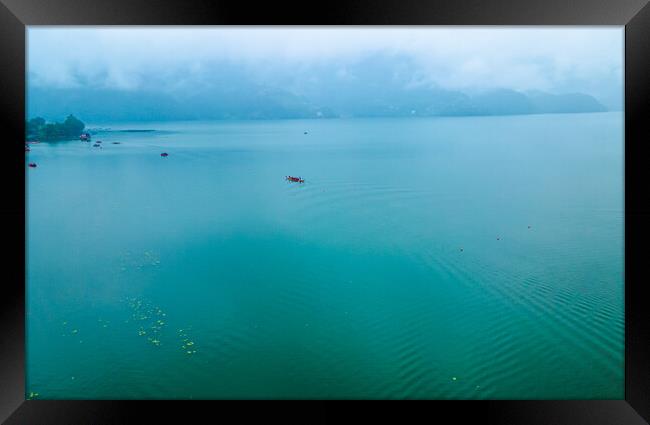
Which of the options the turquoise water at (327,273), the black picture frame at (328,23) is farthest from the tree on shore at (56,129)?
the black picture frame at (328,23)

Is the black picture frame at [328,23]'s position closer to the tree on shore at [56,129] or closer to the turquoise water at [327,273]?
the turquoise water at [327,273]

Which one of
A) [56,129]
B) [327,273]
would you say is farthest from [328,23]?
[56,129]

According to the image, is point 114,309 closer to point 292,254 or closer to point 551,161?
point 292,254

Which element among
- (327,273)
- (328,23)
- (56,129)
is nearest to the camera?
(328,23)

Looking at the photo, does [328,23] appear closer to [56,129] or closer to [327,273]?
[327,273]

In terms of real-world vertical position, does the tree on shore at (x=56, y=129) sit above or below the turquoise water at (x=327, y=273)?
above

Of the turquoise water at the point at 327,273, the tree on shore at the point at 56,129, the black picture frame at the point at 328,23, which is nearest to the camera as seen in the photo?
the black picture frame at the point at 328,23

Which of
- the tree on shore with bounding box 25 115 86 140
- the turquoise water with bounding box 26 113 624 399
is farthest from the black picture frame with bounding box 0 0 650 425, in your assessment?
the tree on shore with bounding box 25 115 86 140
